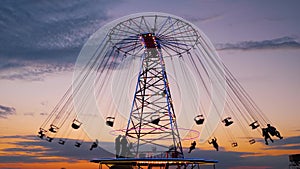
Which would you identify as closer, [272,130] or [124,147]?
[272,130]

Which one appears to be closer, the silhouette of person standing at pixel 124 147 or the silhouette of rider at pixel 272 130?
the silhouette of rider at pixel 272 130

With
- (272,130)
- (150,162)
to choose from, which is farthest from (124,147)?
(272,130)

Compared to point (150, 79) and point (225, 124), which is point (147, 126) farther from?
point (225, 124)

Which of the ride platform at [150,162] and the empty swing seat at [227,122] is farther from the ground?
the empty swing seat at [227,122]

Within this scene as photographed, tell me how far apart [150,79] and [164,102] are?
2918 mm

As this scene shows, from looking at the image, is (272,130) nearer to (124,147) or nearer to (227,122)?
(227,122)

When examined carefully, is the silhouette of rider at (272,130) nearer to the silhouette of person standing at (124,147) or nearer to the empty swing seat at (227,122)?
the empty swing seat at (227,122)

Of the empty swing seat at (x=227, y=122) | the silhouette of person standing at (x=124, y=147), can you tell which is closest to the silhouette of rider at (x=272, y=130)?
the empty swing seat at (x=227, y=122)

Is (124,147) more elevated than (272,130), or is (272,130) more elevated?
(272,130)

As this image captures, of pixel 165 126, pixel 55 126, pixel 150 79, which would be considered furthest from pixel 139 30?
pixel 55 126

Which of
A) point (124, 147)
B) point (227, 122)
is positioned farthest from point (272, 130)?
point (124, 147)

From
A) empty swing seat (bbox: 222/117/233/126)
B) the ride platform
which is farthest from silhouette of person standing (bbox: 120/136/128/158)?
empty swing seat (bbox: 222/117/233/126)

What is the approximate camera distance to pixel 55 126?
105 feet

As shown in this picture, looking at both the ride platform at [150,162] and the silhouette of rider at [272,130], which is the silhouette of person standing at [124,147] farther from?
the silhouette of rider at [272,130]
